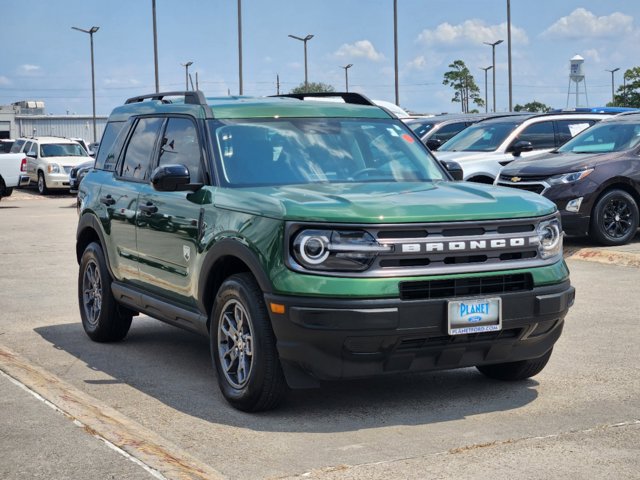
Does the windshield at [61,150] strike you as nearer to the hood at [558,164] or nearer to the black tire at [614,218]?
the hood at [558,164]

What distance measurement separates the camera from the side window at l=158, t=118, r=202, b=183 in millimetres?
7367

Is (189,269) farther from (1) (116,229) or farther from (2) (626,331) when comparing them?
(2) (626,331)

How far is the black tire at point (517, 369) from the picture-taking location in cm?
699

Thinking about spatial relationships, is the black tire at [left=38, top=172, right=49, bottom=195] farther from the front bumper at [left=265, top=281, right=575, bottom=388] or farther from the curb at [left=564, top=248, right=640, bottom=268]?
the front bumper at [left=265, top=281, right=575, bottom=388]

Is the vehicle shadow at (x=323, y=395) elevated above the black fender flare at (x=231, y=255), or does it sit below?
below

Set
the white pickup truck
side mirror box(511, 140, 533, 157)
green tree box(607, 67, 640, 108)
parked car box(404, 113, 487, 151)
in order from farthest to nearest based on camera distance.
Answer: green tree box(607, 67, 640, 108)
the white pickup truck
parked car box(404, 113, 487, 151)
side mirror box(511, 140, 533, 157)

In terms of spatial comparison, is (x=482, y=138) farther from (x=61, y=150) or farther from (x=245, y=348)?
(x=61, y=150)

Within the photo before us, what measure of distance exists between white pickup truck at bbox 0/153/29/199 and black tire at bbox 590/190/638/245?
19.2m

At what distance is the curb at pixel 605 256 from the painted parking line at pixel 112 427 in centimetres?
807

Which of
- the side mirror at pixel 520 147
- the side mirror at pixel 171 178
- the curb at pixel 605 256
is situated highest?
the side mirror at pixel 520 147

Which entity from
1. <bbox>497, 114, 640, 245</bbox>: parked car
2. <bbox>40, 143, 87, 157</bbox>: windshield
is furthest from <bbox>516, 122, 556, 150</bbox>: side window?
<bbox>40, 143, 87, 157</bbox>: windshield

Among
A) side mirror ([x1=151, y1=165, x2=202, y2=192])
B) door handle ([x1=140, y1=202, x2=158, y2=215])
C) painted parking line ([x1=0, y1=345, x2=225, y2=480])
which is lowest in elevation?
painted parking line ([x1=0, y1=345, x2=225, y2=480])

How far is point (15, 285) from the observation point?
12.4 metres

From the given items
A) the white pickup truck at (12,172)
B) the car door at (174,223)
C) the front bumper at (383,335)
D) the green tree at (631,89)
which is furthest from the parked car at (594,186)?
the green tree at (631,89)
